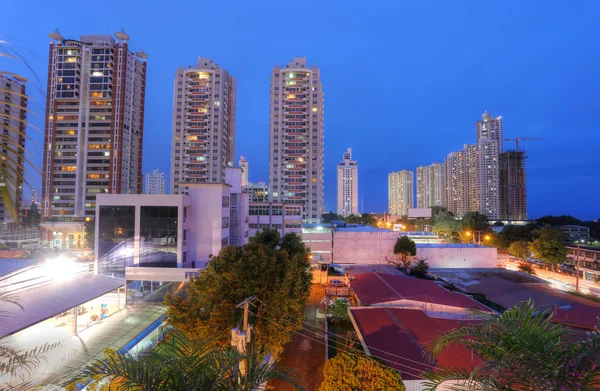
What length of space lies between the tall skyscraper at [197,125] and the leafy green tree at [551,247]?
4479 centimetres

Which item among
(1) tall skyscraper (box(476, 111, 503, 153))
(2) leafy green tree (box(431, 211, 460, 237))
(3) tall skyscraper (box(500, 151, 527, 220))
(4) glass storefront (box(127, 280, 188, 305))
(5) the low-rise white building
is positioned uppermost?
(1) tall skyscraper (box(476, 111, 503, 153))

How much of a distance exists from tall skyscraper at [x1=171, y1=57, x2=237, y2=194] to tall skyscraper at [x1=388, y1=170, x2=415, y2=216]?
77.4m

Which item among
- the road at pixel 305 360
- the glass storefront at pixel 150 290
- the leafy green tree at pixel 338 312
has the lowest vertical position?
the road at pixel 305 360

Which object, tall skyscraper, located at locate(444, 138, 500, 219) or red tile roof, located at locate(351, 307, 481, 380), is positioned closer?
red tile roof, located at locate(351, 307, 481, 380)

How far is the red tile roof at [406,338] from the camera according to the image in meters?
8.15

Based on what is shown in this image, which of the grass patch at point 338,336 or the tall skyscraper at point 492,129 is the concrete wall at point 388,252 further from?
the tall skyscraper at point 492,129

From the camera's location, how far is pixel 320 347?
40.5ft

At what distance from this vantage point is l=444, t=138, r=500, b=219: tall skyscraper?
76.5m

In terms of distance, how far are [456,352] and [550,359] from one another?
649cm


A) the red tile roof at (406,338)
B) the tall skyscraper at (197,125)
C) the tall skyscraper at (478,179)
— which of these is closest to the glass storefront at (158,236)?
the red tile roof at (406,338)

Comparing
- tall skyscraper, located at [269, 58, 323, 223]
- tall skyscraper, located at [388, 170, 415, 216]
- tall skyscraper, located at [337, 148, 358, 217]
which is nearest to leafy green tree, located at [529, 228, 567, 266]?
tall skyscraper, located at [269, 58, 323, 223]

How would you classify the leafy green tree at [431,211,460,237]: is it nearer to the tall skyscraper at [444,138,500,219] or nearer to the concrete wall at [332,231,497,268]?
the concrete wall at [332,231,497,268]

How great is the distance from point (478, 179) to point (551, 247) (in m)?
57.4

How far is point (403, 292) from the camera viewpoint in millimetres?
14875
